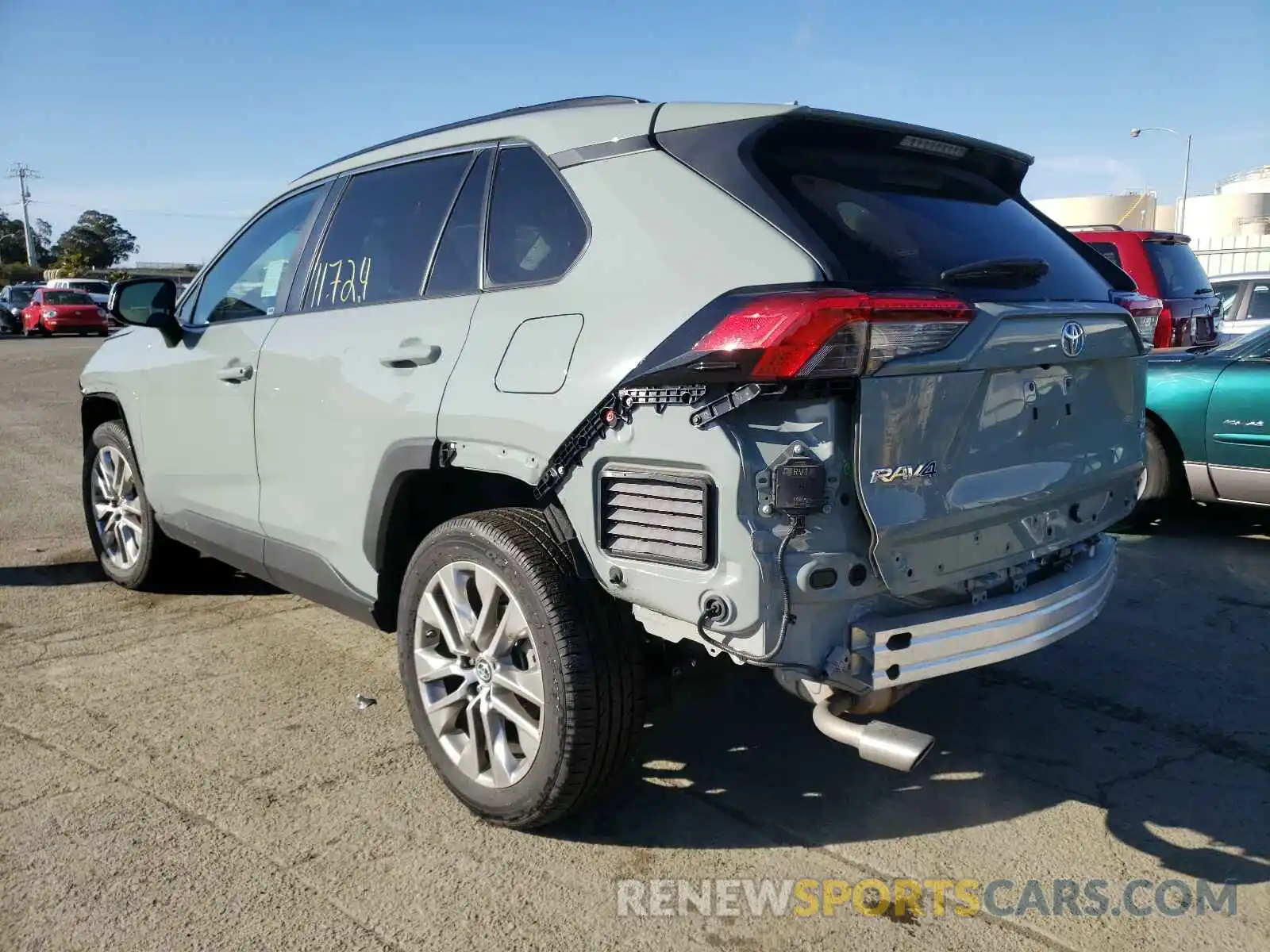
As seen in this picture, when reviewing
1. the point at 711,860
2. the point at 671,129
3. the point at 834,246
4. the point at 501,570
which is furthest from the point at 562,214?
the point at 711,860

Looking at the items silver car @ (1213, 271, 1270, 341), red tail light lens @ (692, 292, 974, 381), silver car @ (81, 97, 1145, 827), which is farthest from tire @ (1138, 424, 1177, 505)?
silver car @ (1213, 271, 1270, 341)

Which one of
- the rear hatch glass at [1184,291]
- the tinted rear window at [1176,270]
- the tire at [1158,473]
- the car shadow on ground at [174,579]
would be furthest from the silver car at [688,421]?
the tinted rear window at [1176,270]

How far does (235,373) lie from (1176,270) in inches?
362

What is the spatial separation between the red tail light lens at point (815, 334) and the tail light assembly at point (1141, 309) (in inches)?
50.0

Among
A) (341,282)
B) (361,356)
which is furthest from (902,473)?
(341,282)

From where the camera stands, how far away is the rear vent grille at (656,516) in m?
2.46

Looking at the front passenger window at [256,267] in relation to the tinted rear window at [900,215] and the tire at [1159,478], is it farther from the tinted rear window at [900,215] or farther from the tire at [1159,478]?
the tire at [1159,478]

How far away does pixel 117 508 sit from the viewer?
547 cm

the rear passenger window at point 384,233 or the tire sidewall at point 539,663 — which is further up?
the rear passenger window at point 384,233

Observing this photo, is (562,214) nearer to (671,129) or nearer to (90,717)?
(671,129)

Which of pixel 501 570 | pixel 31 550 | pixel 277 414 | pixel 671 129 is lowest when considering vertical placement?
Result: pixel 31 550

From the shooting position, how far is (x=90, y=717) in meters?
3.84

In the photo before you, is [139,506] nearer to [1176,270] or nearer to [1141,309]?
[1141,309]

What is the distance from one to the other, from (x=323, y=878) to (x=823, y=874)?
133 cm
